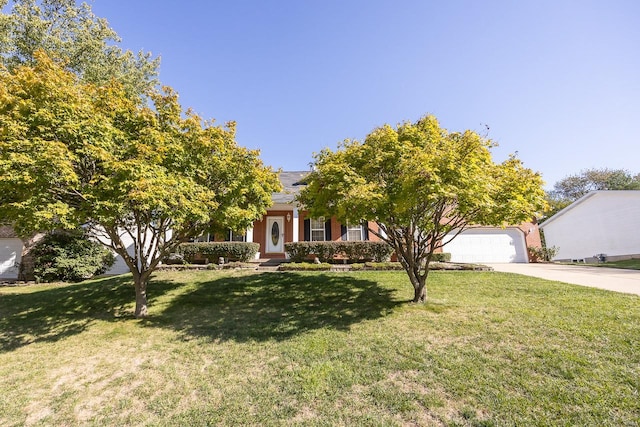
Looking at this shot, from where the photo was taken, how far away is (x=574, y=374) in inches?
167

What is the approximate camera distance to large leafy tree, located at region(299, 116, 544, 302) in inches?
233

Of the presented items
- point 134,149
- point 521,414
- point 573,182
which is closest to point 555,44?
Answer: point 521,414

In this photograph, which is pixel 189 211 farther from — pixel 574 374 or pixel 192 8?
pixel 192 8

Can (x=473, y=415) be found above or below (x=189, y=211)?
below

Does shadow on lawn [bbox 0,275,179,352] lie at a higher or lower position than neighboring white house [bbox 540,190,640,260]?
lower

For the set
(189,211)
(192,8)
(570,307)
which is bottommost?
(570,307)

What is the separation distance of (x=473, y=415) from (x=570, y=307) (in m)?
5.50

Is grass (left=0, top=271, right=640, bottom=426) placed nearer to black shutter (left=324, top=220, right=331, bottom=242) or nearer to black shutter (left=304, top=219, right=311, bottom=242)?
black shutter (left=324, top=220, right=331, bottom=242)

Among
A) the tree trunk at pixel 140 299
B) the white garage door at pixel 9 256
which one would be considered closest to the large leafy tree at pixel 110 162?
the tree trunk at pixel 140 299

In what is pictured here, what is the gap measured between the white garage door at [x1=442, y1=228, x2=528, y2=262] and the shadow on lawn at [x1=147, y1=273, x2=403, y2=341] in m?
11.2

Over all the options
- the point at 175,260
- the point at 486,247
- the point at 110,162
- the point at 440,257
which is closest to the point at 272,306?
the point at 110,162

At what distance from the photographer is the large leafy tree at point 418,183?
5910 millimetres

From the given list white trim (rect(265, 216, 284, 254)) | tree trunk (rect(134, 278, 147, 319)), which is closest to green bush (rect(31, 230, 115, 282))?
tree trunk (rect(134, 278, 147, 319))

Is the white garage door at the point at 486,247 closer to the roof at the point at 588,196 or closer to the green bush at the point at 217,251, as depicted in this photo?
the roof at the point at 588,196
